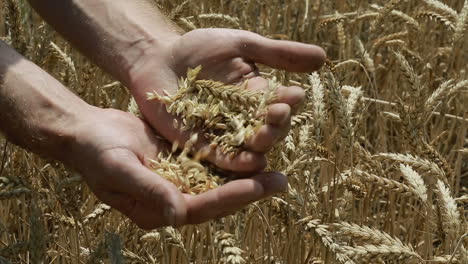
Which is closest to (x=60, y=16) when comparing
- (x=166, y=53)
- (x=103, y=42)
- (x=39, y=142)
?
(x=103, y=42)

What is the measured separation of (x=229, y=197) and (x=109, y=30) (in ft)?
2.35

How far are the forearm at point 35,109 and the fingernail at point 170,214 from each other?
332mm

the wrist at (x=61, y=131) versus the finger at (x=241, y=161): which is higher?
the finger at (x=241, y=161)

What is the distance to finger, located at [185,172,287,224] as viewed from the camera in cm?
128

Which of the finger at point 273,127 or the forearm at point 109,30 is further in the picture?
the forearm at point 109,30

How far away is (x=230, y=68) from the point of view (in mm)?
1630

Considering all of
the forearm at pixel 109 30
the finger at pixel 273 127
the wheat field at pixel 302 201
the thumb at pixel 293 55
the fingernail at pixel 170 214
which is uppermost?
the thumb at pixel 293 55

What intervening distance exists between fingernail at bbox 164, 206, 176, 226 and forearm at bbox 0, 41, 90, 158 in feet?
1.09

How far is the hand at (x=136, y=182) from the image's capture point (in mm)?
1278

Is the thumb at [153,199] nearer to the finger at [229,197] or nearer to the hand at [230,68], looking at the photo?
the finger at [229,197]

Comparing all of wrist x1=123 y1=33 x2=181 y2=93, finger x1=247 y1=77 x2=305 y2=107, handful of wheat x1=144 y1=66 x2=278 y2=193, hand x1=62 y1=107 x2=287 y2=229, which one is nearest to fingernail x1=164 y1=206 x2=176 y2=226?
hand x1=62 y1=107 x2=287 y2=229

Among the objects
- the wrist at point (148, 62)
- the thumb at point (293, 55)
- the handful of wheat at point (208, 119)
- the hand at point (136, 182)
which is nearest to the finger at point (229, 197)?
the hand at point (136, 182)

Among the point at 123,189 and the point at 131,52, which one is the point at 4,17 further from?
the point at 123,189

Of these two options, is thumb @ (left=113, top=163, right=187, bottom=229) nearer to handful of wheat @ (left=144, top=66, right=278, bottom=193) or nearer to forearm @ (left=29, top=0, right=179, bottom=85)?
handful of wheat @ (left=144, top=66, right=278, bottom=193)
